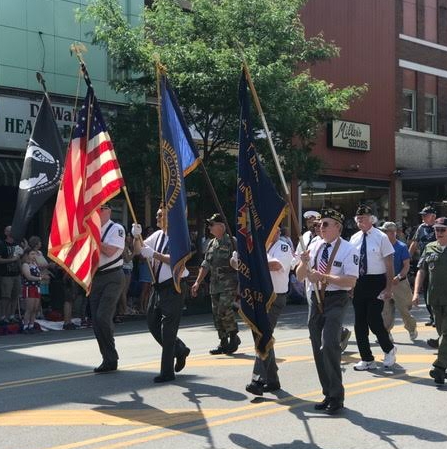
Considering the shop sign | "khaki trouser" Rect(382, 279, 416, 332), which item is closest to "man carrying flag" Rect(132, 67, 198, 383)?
"khaki trouser" Rect(382, 279, 416, 332)

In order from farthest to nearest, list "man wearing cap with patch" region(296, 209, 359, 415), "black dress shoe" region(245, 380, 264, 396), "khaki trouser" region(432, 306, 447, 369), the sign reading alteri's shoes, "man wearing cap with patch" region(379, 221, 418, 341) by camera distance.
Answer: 1. the sign reading alteri's shoes
2. "man wearing cap with patch" region(379, 221, 418, 341)
3. "khaki trouser" region(432, 306, 447, 369)
4. "black dress shoe" region(245, 380, 264, 396)
5. "man wearing cap with patch" region(296, 209, 359, 415)

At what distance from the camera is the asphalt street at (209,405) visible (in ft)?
23.1

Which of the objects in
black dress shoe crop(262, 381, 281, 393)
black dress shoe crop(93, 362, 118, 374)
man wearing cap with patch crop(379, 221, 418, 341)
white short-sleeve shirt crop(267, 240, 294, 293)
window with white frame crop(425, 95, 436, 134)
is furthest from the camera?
window with white frame crop(425, 95, 436, 134)

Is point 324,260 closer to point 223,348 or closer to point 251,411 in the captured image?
point 251,411

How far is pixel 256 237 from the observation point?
27.1ft

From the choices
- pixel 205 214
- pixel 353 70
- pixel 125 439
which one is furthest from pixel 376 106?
pixel 125 439

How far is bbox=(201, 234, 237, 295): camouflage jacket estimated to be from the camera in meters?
12.4

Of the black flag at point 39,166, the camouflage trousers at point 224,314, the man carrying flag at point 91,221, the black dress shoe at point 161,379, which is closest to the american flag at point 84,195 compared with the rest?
the man carrying flag at point 91,221

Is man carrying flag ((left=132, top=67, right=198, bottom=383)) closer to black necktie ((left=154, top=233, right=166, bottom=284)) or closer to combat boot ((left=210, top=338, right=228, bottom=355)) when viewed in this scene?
black necktie ((left=154, top=233, right=166, bottom=284))

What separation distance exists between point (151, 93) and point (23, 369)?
1163cm

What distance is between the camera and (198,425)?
7543 mm

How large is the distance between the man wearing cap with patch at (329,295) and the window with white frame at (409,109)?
2537 centimetres

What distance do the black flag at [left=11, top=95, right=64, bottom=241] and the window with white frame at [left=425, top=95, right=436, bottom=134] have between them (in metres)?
24.2

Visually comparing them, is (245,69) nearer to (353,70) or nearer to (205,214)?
(205,214)
